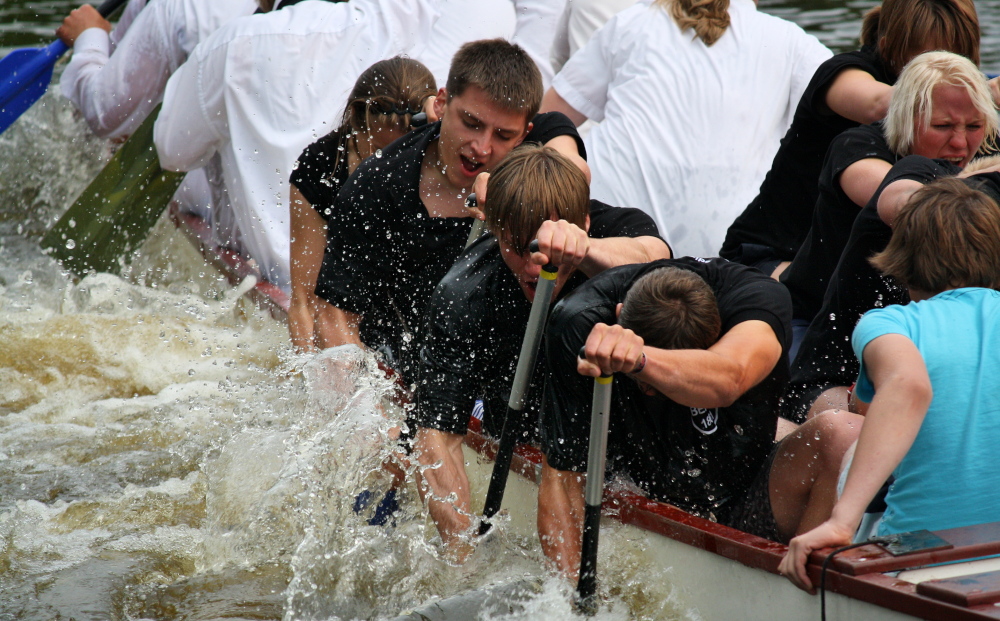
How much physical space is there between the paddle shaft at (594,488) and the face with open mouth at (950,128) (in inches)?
48.1

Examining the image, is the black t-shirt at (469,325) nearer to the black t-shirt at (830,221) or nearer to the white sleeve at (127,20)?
the black t-shirt at (830,221)

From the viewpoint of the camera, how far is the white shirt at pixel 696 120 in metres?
3.61

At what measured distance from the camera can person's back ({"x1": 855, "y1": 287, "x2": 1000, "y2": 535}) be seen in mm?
1781

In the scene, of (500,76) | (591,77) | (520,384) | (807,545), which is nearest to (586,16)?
(591,77)

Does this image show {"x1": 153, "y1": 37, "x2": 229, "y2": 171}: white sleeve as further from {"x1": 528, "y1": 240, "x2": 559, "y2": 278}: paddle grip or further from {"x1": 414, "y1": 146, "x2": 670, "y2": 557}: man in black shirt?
{"x1": 528, "y1": 240, "x2": 559, "y2": 278}: paddle grip

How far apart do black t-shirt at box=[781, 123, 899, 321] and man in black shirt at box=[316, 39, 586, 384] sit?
2.29 ft

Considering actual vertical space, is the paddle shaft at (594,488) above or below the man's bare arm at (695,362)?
below

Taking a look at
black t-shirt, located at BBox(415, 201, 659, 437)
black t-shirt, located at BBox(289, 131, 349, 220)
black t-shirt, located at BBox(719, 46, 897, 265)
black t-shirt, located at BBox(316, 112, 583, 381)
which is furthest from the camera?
black t-shirt, located at BBox(289, 131, 349, 220)

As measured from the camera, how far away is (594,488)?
2066 millimetres

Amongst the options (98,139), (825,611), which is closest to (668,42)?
(825,611)

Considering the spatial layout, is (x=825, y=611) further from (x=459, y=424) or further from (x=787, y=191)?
(x=787, y=191)

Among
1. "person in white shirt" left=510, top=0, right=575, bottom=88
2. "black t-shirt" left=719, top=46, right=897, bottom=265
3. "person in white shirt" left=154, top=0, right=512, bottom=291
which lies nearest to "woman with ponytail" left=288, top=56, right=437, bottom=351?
"person in white shirt" left=154, top=0, right=512, bottom=291

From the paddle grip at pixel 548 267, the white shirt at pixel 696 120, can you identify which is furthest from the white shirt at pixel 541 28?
the paddle grip at pixel 548 267

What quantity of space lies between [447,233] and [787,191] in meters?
1.10
